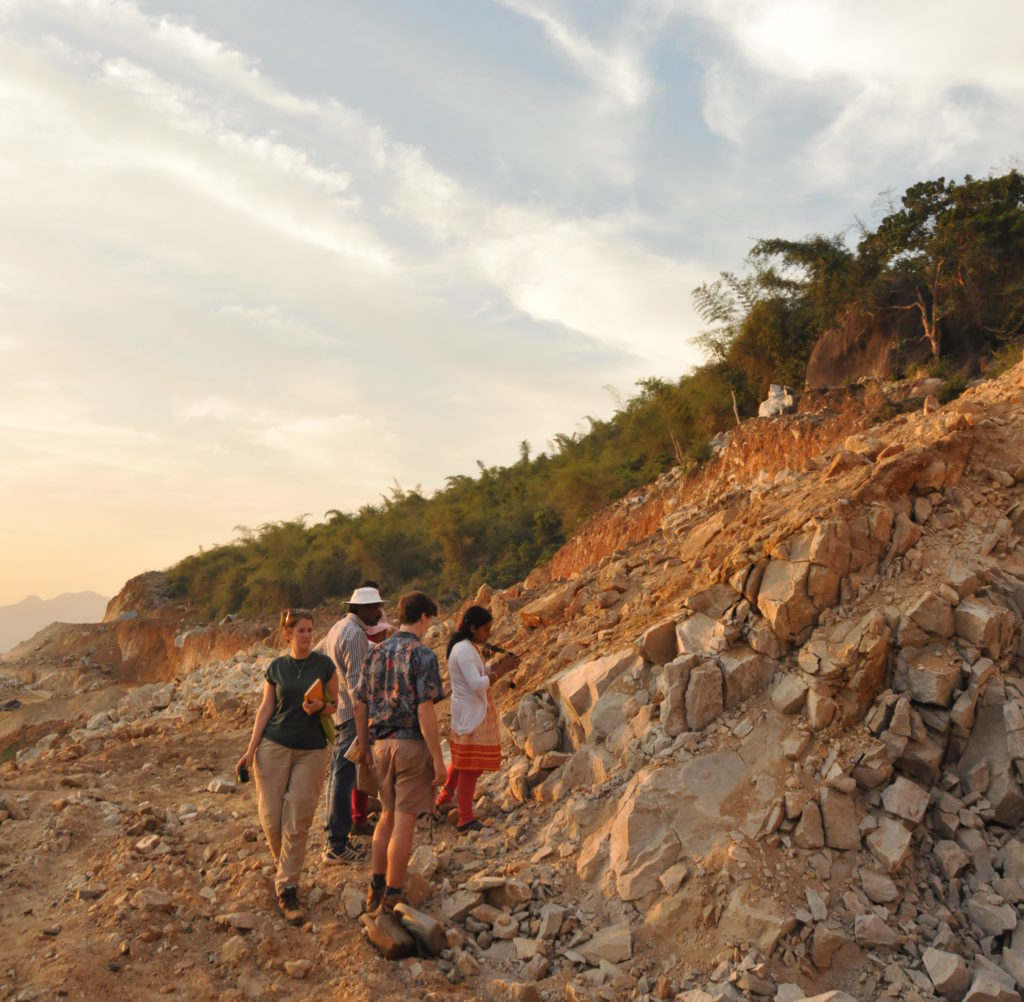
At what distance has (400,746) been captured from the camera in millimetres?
3971

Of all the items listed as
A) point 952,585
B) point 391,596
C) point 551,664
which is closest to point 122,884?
point 551,664

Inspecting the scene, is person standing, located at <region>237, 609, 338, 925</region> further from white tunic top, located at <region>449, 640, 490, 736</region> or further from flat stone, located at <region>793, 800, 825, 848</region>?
flat stone, located at <region>793, 800, 825, 848</region>

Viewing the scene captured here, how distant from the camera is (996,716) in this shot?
4.60m

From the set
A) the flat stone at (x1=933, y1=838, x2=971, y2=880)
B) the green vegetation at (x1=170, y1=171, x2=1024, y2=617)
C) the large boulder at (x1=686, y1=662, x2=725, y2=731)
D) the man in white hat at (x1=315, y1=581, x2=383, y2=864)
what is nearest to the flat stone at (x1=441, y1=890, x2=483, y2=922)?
the man in white hat at (x1=315, y1=581, x2=383, y2=864)

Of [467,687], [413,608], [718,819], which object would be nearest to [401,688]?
[413,608]

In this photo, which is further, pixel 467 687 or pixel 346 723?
pixel 346 723

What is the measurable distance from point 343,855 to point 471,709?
43.0 inches

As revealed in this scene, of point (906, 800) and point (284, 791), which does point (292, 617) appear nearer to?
point (284, 791)

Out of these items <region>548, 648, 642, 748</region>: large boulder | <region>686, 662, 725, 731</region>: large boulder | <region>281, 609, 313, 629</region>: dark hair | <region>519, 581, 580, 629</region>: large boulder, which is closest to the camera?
<region>281, 609, 313, 629</region>: dark hair

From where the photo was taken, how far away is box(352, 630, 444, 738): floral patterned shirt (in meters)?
3.99

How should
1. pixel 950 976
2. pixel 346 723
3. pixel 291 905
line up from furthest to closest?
pixel 346 723 → pixel 291 905 → pixel 950 976

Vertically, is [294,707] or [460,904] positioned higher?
[294,707]

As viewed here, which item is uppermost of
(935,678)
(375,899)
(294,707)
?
(294,707)

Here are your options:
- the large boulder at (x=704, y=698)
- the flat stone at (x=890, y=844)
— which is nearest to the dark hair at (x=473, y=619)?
the large boulder at (x=704, y=698)
